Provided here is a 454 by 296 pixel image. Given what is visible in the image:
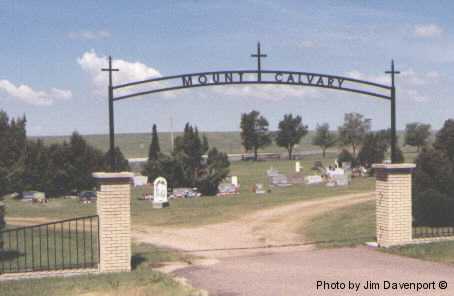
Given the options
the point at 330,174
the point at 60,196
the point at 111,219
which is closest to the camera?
the point at 111,219

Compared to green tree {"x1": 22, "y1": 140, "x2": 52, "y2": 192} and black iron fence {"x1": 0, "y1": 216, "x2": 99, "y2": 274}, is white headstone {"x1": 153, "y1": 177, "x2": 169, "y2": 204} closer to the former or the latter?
black iron fence {"x1": 0, "y1": 216, "x2": 99, "y2": 274}

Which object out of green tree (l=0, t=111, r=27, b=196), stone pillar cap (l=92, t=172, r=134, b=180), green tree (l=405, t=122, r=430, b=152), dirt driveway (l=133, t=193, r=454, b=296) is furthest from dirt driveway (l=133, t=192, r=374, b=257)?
green tree (l=405, t=122, r=430, b=152)

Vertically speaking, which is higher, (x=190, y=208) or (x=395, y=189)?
(x=395, y=189)

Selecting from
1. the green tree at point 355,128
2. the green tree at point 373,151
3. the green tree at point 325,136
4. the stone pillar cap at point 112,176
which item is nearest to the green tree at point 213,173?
the green tree at point 373,151

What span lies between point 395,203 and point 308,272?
10.3 feet

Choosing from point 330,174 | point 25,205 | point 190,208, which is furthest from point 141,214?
point 330,174

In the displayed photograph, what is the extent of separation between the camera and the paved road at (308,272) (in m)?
9.33

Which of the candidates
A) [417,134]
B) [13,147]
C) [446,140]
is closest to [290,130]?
[417,134]

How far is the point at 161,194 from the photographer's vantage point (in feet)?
88.5

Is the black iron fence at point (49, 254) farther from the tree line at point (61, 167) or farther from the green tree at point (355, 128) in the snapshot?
the green tree at point (355, 128)

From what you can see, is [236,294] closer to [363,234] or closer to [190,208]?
[363,234]

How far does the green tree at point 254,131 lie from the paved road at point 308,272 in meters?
71.3

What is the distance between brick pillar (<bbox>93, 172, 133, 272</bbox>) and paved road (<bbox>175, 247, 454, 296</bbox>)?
119 cm

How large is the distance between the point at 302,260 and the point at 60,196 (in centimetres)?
2836
